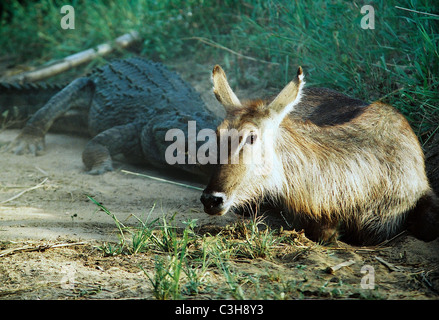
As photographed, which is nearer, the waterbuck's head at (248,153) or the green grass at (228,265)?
the green grass at (228,265)

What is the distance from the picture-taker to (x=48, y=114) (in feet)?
21.7

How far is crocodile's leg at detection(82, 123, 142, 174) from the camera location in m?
5.71

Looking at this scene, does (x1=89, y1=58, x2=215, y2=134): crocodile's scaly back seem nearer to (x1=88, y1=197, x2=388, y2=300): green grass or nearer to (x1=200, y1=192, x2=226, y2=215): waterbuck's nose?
(x1=88, y1=197, x2=388, y2=300): green grass

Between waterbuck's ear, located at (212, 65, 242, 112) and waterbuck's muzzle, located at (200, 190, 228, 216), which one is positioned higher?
waterbuck's ear, located at (212, 65, 242, 112)

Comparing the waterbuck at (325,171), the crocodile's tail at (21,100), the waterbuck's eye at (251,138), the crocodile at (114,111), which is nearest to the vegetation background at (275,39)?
the crocodile at (114,111)

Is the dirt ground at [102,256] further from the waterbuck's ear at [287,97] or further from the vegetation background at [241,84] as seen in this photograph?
the waterbuck's ear at [287,97]

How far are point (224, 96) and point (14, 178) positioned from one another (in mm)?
2583

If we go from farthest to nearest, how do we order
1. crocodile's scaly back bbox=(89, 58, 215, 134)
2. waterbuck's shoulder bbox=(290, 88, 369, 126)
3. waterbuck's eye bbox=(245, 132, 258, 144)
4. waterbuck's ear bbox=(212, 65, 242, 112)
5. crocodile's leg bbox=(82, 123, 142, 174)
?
1. crocodile's scaly back bbox=(89, 58, 215, 134)
2. crocodile's leg bbox=(82, 123, 142, 174)
3. waterbuck's shoulder bbox=(290, 88, 369, 126)
4. waterbuck's ear bbox=(212, 65, 242, 112)
5. waterbuck's eye bbox=(245, 132, 258, 144)

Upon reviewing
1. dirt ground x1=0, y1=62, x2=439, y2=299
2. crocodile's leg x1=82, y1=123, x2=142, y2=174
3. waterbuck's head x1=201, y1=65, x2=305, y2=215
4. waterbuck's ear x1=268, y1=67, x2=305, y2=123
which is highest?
waterbuck's ear x1=268, y1=67, x2=305, y2=123

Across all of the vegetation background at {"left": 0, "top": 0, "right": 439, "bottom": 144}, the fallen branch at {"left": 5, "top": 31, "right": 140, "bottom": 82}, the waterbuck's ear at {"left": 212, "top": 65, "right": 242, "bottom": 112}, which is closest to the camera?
the waterbuck's ear at {"left": 212, "top": 65, "right": 242, "bottom": 112}

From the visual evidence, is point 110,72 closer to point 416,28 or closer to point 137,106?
point 137,106

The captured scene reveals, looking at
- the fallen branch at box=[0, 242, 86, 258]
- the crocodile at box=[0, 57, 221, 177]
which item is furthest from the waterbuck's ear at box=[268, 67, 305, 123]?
the crocodile at box=[0, 57, 221, 177]

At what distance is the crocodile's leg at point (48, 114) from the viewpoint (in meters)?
6.27

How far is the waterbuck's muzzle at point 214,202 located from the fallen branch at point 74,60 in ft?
17.6
